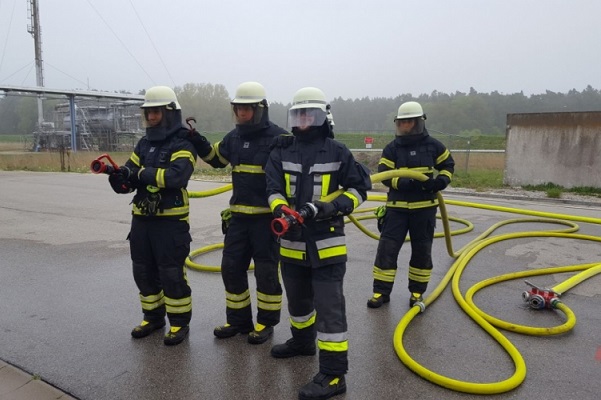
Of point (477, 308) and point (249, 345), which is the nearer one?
point (249, 345)

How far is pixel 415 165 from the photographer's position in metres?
4.47

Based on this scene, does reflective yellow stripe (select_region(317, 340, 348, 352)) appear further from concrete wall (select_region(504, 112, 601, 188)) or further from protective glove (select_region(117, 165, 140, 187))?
concrete wall (select_region(504, 112, 601, 188))

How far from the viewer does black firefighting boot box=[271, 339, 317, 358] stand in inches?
133

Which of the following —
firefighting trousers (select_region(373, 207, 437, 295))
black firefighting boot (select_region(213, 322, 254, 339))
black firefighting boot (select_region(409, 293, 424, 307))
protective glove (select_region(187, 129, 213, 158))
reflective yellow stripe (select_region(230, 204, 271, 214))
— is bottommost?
black firefighting boot (select_region(213, 322, 254, 339))

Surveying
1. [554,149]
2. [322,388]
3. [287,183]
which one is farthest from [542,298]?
[554,149]

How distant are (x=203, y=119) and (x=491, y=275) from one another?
142 ft

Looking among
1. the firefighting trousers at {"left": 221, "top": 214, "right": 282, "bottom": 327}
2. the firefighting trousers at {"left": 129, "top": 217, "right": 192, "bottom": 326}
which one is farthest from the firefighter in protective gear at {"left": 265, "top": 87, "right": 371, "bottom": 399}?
the firefighting trousers at {"left": 129, "top": 217, "right": 192, "bottom": 326}

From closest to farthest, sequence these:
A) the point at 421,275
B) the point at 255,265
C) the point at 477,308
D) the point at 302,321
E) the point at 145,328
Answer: the point at 302,321
the point at 255,265
the point at 145,328
the point at 477,308
the point at 421,275

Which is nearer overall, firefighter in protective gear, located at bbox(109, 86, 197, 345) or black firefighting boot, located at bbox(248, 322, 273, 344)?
firefighter in protective gear, located at bbox(109, 86, 197, 345)

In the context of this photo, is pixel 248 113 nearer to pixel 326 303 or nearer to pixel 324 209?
pixel 324 209

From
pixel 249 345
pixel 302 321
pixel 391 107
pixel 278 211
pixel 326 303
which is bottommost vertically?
pixel 249 345

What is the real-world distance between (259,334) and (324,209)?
4.61 feet

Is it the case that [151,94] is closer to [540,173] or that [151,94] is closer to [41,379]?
[41,379]

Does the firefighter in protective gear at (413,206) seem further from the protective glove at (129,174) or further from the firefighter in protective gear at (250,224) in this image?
the protective glove at (129,174)
